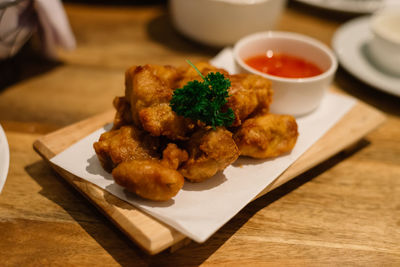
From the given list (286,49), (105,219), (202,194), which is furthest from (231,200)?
(286,49)

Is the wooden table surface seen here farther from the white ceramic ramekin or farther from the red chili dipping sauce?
the red chili dipping sauce

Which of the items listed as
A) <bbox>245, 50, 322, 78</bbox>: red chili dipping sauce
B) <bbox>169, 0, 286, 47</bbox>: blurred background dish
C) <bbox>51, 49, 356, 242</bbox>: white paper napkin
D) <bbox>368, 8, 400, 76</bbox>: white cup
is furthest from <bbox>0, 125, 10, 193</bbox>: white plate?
<bbox>368, 8, 400, 76</bbox>: white cup

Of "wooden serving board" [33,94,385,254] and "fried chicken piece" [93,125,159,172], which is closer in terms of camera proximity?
"wooden serving board" [33,94,385,254]

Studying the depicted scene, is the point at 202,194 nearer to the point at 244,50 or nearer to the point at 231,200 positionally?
the point at 231,200

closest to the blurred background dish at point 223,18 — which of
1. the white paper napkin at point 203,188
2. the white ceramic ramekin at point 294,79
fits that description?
the white ceramic ramekin at point 294,79

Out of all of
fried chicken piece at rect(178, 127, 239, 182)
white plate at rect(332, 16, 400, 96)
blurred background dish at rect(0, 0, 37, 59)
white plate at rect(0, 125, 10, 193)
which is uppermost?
blurred background dish at rect(0, 0, 37, 59)

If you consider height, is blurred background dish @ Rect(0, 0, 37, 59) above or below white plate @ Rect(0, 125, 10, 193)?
above
